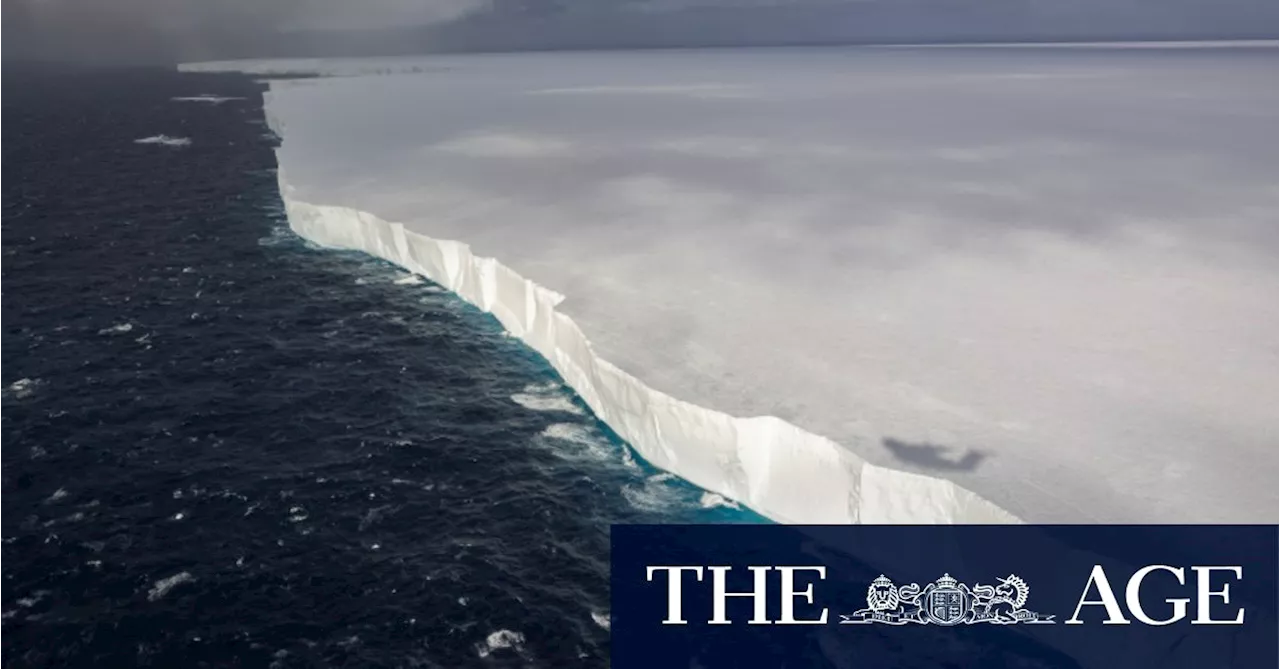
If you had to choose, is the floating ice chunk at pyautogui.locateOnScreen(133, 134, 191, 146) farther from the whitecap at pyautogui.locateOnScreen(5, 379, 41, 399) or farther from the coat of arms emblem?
the coat of arms emblem

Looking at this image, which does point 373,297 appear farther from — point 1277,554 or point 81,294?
point 1277,554

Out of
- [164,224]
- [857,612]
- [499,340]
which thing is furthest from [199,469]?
[164,224]

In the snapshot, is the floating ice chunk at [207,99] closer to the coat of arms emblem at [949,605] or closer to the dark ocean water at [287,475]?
the dark ocean water at [287,475]

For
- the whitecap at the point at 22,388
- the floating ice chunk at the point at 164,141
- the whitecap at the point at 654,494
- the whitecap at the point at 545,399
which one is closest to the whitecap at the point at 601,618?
the whitecap at the point at 654,494

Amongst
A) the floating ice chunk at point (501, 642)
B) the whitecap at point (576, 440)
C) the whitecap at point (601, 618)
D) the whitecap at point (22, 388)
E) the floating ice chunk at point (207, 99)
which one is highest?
the floating ice chunk at point (207, 99)

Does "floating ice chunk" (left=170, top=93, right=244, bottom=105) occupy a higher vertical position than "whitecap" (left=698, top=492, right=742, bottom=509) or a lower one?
higher

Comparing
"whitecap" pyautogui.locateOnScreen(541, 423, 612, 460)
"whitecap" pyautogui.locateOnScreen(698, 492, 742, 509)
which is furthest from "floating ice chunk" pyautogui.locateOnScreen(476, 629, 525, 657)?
"whitecap" pyautogui.locateOnScreen(541, 423, 612, 460)

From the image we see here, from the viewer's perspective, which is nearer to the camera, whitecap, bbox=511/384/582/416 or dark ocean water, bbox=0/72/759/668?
dark ocean water, bbox=0/72/759/668
